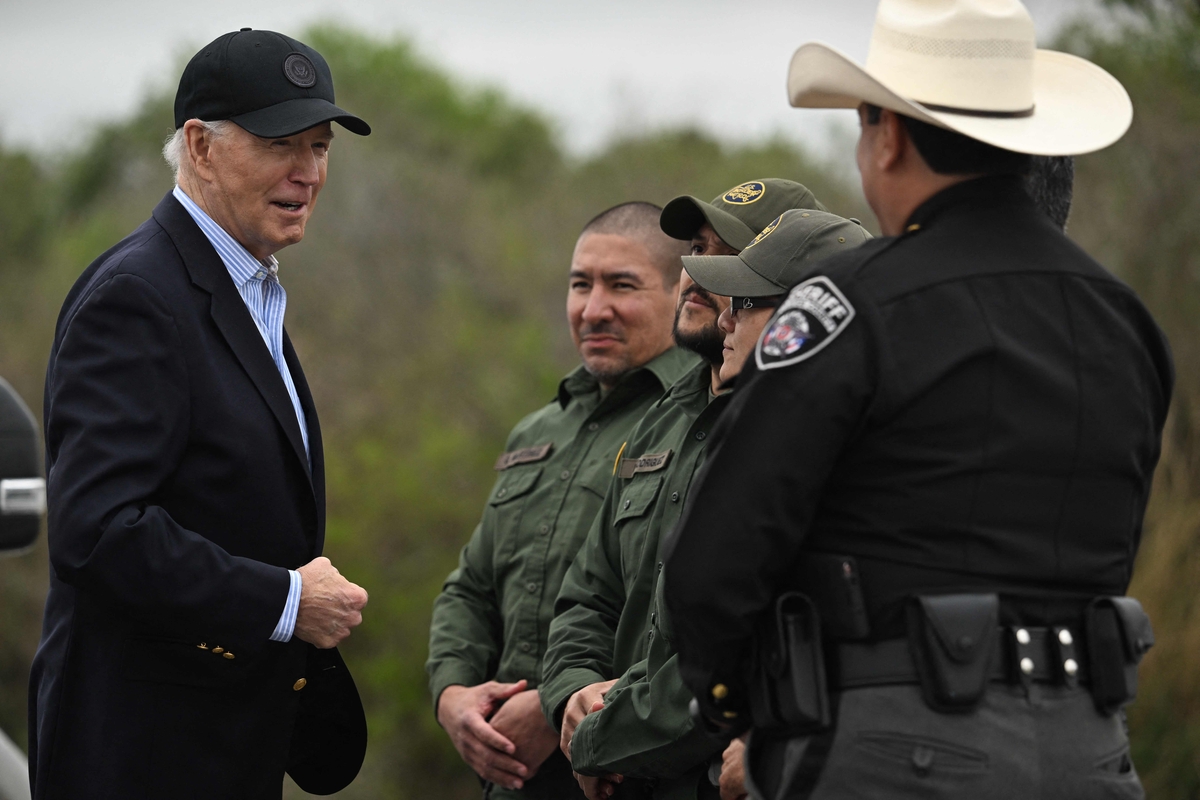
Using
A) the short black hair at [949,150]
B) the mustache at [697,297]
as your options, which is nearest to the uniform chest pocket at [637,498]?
the mustache at [697,297]

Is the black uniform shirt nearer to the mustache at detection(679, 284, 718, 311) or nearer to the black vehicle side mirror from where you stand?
the mustache at detection(679, 284, 718, 311)

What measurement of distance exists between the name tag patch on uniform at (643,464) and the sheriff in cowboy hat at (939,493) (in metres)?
0.94

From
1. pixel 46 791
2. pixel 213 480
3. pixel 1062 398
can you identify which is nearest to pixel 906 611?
pixel 1062 398

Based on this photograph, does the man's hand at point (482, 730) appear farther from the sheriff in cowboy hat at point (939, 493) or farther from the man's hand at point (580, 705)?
the sheriff in cowboy hat at point (939, 493)

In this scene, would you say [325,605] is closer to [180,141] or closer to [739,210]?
[180,141]

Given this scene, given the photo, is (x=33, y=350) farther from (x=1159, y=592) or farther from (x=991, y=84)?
(x=991, y=84)

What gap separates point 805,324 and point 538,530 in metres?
1.91

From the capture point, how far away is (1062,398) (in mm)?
2006

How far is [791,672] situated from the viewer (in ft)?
6.57

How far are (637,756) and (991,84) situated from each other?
5.16 feet

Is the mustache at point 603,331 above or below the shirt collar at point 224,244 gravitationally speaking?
below

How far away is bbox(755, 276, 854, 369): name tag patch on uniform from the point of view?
78.7 inches

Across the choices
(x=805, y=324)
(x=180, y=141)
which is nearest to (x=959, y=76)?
(x=805, y=324)

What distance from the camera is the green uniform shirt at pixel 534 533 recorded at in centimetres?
368
